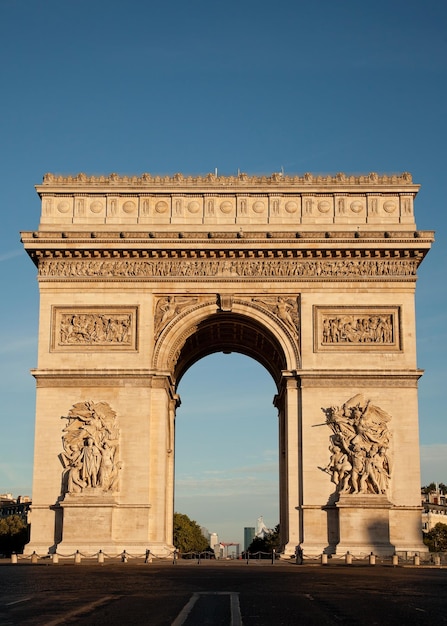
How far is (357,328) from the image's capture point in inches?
1486

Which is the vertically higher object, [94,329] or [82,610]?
[94,329]

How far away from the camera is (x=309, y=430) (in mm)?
36906

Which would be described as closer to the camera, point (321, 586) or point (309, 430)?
point (321, 586)

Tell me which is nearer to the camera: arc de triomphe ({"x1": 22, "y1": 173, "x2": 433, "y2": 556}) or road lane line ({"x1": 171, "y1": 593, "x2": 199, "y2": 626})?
road lane line ({"x1": 171, "y1": 593, "x2": 199, "y2": 626})

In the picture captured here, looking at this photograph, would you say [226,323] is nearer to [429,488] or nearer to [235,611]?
[235,611]

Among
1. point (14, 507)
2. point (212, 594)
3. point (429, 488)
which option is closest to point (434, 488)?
point (429, 488)

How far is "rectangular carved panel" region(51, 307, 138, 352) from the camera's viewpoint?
3781 centimetres

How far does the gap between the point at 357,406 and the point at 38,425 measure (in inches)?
473

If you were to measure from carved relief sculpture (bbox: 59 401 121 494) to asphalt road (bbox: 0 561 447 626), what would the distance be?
31.7ft

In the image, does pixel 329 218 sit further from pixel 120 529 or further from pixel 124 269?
pixel 120 529

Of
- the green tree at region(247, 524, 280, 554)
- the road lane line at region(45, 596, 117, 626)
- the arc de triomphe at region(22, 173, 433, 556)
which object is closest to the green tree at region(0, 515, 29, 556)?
the green tree at region(247, 524, 280, 554)

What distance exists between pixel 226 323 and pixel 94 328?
18.2ft

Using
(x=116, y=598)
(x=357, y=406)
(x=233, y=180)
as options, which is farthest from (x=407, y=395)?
(x=116, y=598)

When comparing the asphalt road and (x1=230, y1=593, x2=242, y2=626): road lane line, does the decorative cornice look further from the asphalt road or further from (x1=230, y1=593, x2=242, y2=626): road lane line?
(x1=230, y1=593, x2=242, y2=626): road lane line
